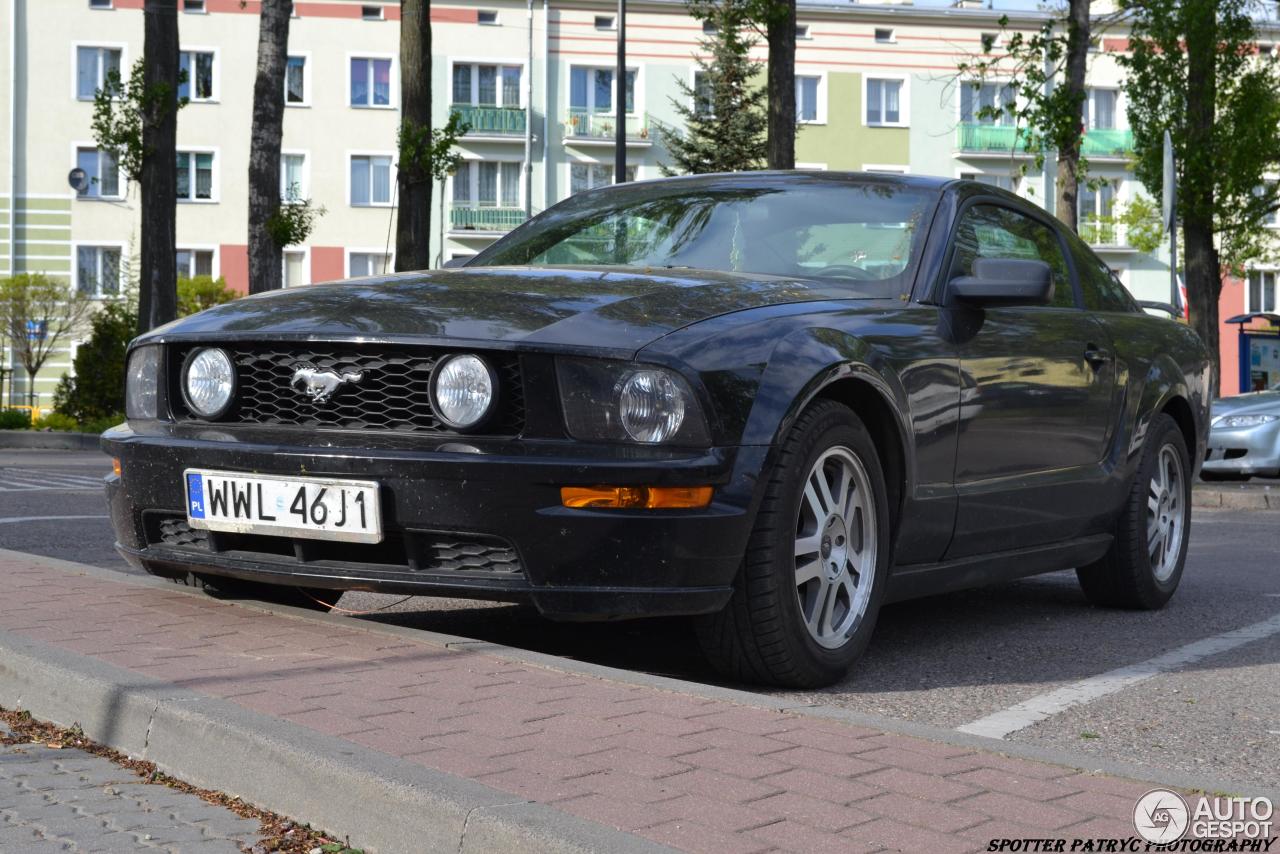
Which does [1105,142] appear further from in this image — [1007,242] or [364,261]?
[1007,242]

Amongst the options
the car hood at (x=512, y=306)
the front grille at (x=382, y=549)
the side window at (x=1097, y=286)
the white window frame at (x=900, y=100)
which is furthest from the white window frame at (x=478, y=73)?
the front grille at (x=382, y=549)

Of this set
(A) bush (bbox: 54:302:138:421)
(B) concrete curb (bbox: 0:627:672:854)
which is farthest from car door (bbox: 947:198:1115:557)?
(A) bush (bbox: 54:302:138:421)

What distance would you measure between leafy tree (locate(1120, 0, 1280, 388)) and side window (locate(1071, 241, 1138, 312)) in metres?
18.0

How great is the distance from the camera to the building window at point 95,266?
Answer: 49.6 meters

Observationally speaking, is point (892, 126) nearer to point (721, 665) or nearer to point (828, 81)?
point (828, 81)

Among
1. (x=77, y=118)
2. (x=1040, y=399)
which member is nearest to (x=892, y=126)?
(x=77, y=118)

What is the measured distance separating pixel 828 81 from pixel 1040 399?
50111 millimetres

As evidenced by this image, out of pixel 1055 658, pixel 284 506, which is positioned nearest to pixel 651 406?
pixel 284 506

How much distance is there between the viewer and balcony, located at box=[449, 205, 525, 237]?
52844 millimetres

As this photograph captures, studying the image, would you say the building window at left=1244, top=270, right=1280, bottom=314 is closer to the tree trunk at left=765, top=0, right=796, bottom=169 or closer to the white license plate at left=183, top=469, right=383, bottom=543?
the tree trunk at left=765, top=0, right=796, bottom=169

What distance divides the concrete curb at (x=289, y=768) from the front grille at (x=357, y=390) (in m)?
0.83

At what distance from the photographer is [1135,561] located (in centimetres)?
635

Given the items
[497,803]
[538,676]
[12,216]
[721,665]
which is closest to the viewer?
[497,803]

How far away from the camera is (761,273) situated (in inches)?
203
